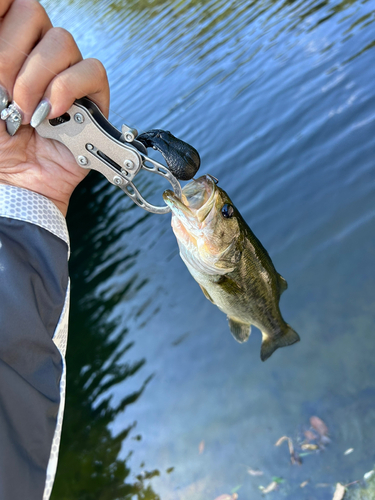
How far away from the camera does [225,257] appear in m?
2.37

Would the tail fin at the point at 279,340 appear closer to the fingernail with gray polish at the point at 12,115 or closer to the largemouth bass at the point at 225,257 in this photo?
the largemouth bass at the point at 225,257

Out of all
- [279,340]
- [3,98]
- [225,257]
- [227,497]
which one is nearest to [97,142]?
[3,98]

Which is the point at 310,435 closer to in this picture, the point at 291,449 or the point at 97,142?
the point at 291,449

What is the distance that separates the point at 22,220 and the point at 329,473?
3.02 m

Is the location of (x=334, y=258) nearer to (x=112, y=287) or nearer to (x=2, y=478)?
(x=112, y=287)

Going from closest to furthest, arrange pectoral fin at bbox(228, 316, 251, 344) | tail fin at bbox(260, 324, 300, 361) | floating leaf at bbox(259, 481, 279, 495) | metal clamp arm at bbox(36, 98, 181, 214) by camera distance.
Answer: metal clamp arm at bbox(36, 98, 181, 214) < pectoral fin at bbox(228, 316, 251, 344) < tail fin at bbox(260, 324, 300, 361) < floating leaf at bbox(259, 481, 279, 495)

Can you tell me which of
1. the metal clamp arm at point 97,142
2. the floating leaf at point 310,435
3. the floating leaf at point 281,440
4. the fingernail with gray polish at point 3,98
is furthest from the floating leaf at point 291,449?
the fingernail with gray polish at point 3,98

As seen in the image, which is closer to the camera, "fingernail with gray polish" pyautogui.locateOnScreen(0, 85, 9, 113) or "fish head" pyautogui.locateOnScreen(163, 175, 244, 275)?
"fingernail with gray polish" pyautogui.locateOnScreen(0, 85, 9, 113)

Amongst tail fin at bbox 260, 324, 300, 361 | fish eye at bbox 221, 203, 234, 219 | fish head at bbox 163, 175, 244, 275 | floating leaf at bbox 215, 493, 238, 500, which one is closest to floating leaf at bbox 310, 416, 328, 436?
floating leaf at bbox 215, 493, 238, 500

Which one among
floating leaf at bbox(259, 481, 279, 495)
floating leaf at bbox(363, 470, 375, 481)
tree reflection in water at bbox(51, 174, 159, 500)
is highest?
tree reflection in water at bbox(51, 174, 159, 500)

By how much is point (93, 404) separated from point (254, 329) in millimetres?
2139

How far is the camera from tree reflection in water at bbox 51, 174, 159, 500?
172 inches

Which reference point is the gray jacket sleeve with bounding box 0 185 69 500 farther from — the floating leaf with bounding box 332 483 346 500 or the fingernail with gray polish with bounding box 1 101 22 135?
the floating leaf with bounding box 332 483 346 500

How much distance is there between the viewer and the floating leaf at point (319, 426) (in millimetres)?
3582
